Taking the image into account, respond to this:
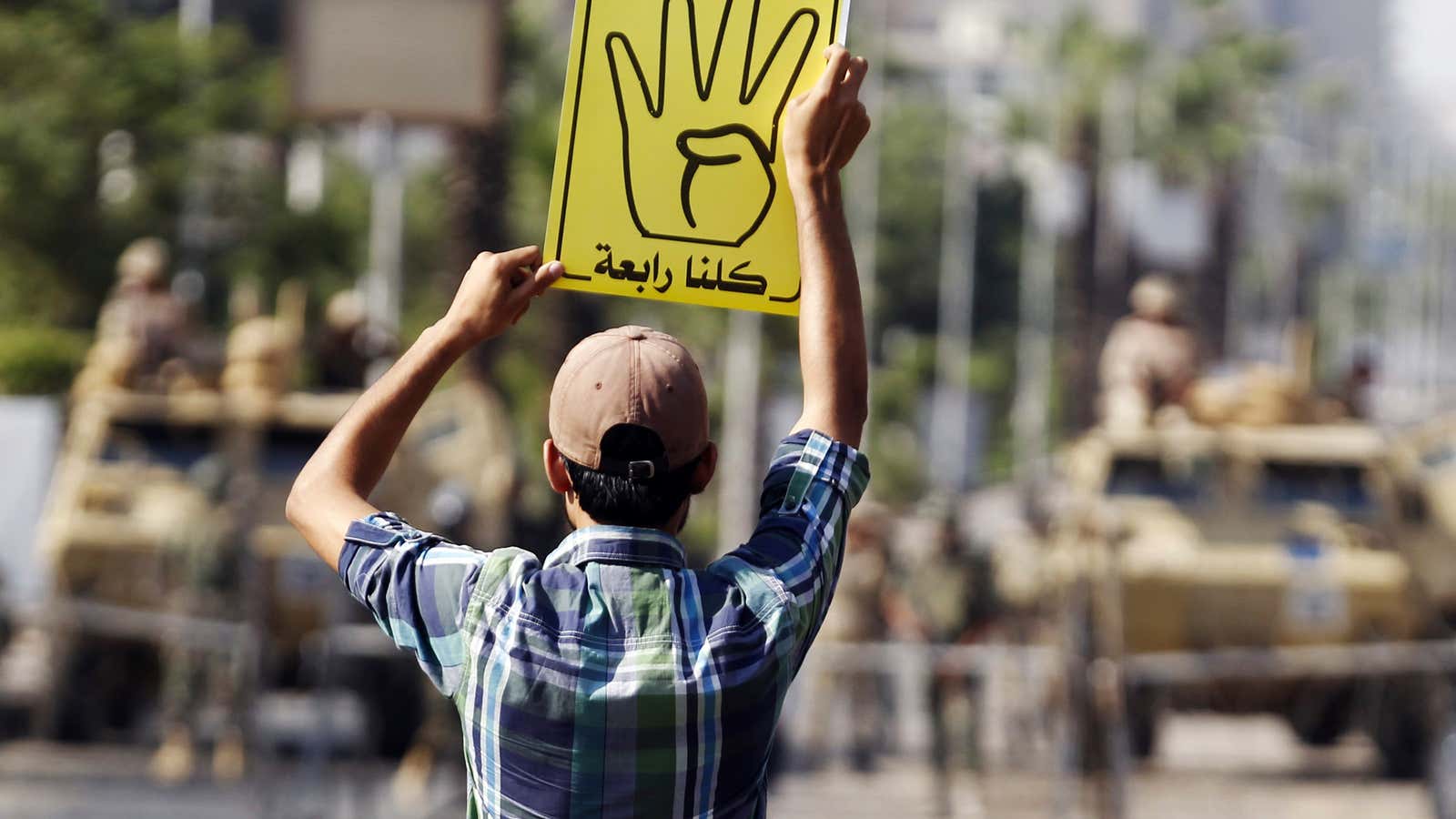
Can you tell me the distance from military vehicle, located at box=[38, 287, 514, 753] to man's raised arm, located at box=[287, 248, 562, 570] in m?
9.93

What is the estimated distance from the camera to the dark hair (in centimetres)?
265

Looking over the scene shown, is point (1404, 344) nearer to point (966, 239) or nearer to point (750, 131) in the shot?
point (966, 239)

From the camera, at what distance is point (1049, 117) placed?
49.2 m

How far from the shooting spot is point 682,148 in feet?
9.62

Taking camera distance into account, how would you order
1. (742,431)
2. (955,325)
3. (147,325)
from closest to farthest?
1. (147,325)
2. (742,431)
3. (955,325)

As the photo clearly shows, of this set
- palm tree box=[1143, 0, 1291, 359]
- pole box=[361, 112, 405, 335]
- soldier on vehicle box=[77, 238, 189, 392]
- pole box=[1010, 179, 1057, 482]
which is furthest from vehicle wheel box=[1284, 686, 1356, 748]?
pole box=[1010, 179, 1057, 482]

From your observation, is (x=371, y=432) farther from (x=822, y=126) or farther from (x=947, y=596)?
(x=947, y=596)

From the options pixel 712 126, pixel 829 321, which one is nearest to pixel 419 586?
pixel 829 321

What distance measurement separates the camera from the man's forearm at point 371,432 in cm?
282

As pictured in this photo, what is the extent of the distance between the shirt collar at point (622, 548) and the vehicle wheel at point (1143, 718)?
11.1 metres

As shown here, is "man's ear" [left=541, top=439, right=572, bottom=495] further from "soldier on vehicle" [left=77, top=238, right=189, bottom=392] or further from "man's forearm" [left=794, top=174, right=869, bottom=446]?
"soldier on vehicle" [left=77, top=238, right=189, bottom=392]

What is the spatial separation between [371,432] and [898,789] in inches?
443

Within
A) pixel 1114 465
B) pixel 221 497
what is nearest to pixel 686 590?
pixel 221 497

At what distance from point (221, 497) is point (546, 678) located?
11543 millimetres
